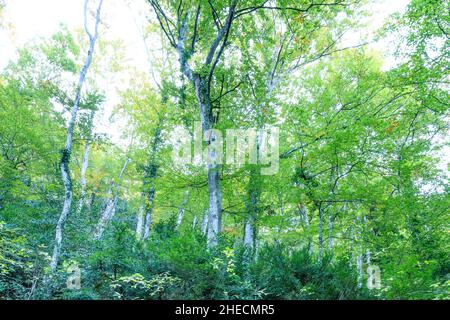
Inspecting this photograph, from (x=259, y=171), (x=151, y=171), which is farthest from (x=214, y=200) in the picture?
(x=151, y=171)

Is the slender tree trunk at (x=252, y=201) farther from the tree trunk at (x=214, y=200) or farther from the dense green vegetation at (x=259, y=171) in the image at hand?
the tree trunk at (x=214, y=200)

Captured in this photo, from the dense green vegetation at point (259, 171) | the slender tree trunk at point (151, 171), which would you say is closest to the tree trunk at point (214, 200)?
the dense green vegetation at point (259, 171)

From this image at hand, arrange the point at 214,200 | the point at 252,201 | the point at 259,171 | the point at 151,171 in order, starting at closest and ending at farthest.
→ the point at 214,200 → the point at 259,171 → the point at 252,201 → the point at 151,171

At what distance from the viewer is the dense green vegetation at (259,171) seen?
4086 mm

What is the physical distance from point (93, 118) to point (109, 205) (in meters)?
9.91

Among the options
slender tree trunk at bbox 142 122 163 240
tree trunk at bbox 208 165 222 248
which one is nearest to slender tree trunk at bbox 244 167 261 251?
tree trunk at bbox 208 165 222 248

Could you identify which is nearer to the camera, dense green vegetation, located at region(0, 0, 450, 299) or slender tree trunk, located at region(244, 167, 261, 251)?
dense green vegetation, located at region(0, 0, 450, 299)

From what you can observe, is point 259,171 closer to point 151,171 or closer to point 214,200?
point 214,200

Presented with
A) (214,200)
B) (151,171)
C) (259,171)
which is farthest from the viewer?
(151,171)

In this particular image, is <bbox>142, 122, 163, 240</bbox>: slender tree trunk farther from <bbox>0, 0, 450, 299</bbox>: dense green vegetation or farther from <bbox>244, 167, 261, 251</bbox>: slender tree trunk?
<bbox>244, 167, 261, 251</bbox>: slender tree trunk

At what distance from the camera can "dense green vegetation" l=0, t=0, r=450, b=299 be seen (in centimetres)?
409

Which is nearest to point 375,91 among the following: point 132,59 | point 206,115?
point 206,115

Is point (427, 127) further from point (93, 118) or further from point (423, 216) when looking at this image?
point (93, 118)

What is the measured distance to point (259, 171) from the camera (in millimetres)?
7895
